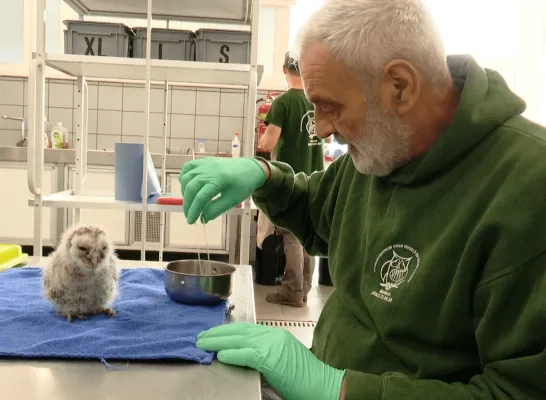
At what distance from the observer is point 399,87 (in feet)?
2.86

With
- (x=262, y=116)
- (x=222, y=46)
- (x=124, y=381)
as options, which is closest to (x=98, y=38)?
(x=222, y=46)

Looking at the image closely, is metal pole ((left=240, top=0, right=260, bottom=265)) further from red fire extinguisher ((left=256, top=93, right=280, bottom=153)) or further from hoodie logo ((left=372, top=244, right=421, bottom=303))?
hoodie logo ((left=372, top=244, right=421, bottom=303))

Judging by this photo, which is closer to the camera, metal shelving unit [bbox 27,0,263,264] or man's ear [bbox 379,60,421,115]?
man's ear [bbox 379,60,421,115]

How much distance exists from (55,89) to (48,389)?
12.7ft

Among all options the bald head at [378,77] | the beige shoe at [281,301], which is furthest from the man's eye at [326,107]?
the beige shoe at [281,301]

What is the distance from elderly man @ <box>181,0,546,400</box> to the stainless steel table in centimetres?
5

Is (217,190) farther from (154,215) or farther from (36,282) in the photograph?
(154,215)

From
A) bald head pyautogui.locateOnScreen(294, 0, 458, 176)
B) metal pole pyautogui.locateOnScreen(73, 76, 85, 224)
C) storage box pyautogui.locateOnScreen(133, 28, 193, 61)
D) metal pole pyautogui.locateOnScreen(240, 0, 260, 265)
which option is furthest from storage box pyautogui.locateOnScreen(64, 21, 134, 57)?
bald head pyautogui.locateOnScreen(294, 0, 458, 176)

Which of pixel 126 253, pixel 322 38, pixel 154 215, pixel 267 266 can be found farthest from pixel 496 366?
pixel 126 253

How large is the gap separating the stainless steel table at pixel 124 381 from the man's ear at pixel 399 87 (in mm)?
499

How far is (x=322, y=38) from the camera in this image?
2.87 feet

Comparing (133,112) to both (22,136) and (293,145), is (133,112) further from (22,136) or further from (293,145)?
(293,145)

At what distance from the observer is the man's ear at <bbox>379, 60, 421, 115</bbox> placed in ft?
2.79

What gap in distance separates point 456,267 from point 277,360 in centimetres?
32
